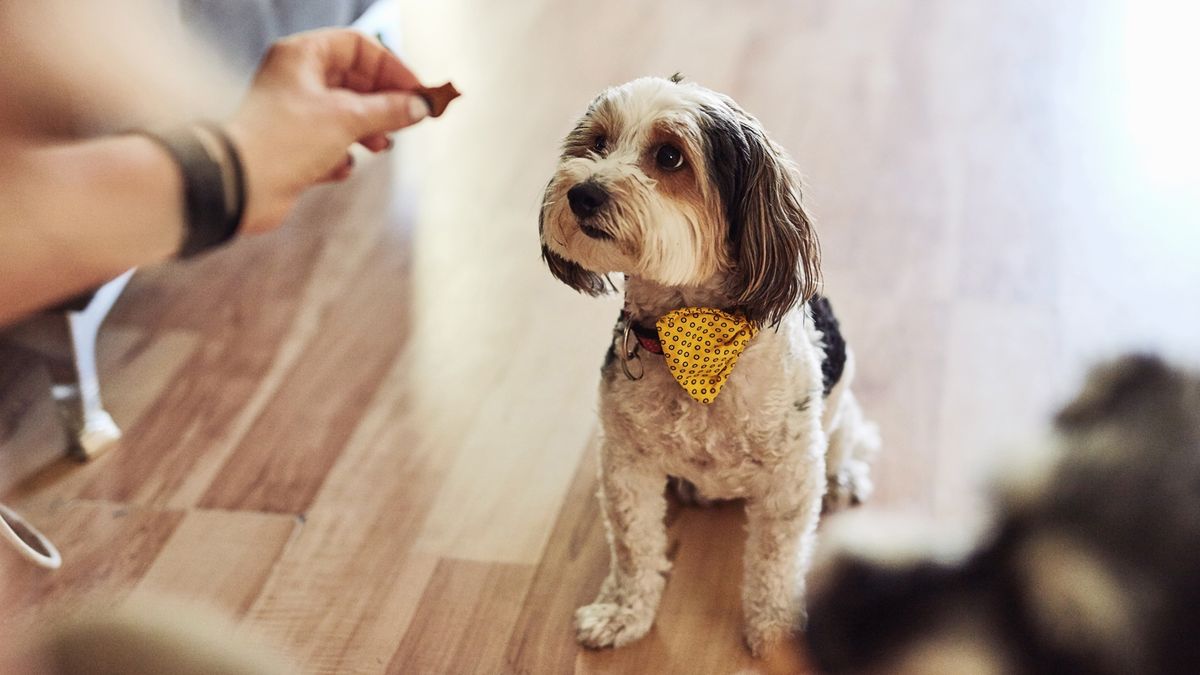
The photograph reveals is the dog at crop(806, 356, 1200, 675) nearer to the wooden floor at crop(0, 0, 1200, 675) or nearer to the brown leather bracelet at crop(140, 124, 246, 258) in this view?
the brown leather bracelet at crop(140, 124, 246, 258)

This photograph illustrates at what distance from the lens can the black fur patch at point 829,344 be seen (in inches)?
58.9

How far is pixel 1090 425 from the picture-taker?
1.26ft

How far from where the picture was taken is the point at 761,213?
1.27 metres

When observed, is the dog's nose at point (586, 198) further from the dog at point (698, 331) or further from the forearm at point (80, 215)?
the forearm at point (80, 215)

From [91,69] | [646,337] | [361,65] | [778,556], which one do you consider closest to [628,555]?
[778,556]

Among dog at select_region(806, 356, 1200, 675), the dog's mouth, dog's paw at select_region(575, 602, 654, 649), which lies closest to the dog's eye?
the dog's mouth

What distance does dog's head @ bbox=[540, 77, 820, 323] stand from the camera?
1.26 m

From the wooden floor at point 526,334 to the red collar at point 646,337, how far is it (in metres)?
0.45

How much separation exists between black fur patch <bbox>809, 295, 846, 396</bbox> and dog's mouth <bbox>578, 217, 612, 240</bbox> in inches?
14.3

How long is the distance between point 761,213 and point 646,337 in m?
0.24

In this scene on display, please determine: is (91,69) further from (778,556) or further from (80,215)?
(778,556)

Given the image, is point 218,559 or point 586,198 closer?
point 586,198

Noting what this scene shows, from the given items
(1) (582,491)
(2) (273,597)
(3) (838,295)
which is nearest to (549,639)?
(1) (582,491)

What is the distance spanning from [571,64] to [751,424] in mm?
2043
